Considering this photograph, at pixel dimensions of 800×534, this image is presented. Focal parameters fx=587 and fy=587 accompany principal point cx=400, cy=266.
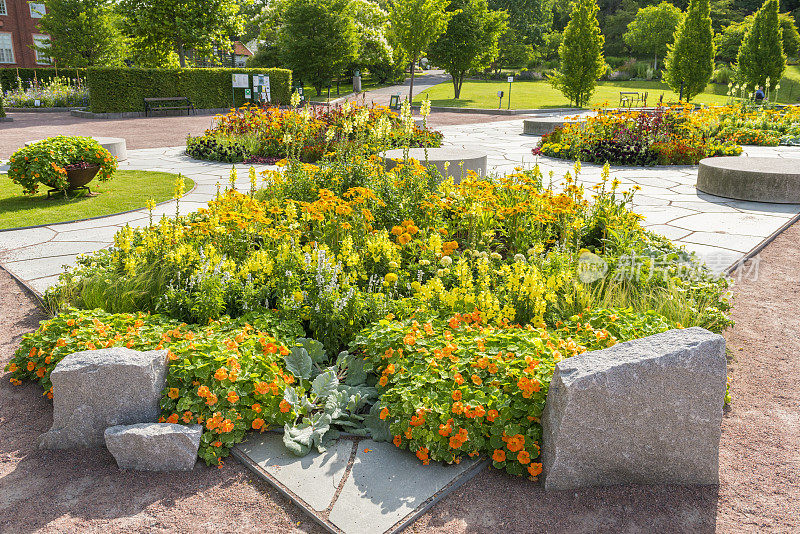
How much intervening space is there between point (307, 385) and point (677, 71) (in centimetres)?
2318

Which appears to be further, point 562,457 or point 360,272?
point 360,272

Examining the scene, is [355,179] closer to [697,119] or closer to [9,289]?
[9,289]

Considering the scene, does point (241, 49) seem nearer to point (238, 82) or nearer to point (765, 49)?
point (238, 82)

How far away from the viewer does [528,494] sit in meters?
2.45

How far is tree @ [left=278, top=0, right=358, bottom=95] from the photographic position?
2812 cm

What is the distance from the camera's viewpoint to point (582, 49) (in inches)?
858

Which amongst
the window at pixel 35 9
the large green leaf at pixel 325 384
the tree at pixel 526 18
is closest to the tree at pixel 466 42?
the tree at pixel 526 18

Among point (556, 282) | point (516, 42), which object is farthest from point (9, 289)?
point (516, 42)

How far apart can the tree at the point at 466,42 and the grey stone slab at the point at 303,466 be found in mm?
25518

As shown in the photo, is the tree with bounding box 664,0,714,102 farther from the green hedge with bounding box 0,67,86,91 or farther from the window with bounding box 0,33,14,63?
the window with bounding box 0,33,14,63

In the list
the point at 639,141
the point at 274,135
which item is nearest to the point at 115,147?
the point at 274,135

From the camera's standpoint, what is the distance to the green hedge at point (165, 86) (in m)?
20.1

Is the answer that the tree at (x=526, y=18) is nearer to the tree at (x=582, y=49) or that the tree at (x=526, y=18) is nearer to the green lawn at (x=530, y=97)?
the green lawn at (x=530, y=97)

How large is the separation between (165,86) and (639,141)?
17.8m
